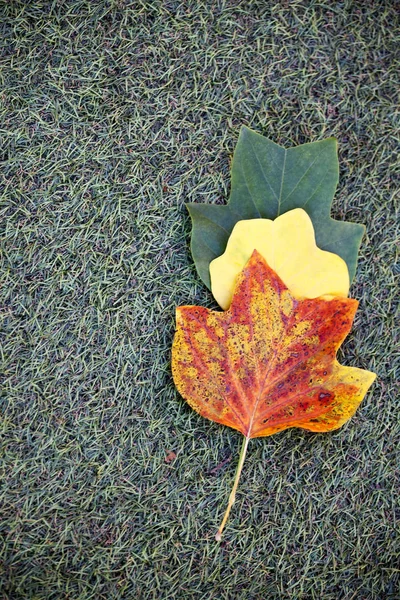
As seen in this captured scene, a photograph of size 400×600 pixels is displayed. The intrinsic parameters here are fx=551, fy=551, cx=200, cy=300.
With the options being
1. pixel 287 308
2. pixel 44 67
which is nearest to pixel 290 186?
pixel 287 308

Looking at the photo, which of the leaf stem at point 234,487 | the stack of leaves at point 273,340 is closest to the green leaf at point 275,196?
the stack of leaves at point 273,340

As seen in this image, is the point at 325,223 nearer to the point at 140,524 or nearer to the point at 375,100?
the point at 375,100

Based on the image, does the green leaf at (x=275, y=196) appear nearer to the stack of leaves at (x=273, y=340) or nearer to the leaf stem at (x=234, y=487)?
the stack of leaves at (x=273, y=340)

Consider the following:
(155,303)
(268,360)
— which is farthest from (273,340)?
(155,303)

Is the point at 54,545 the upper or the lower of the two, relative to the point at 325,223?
lower

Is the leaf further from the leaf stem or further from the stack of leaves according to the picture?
the leaf stem

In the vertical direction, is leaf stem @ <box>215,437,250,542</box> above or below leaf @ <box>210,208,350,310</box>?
below

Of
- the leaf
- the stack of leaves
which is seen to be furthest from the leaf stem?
the leaf
